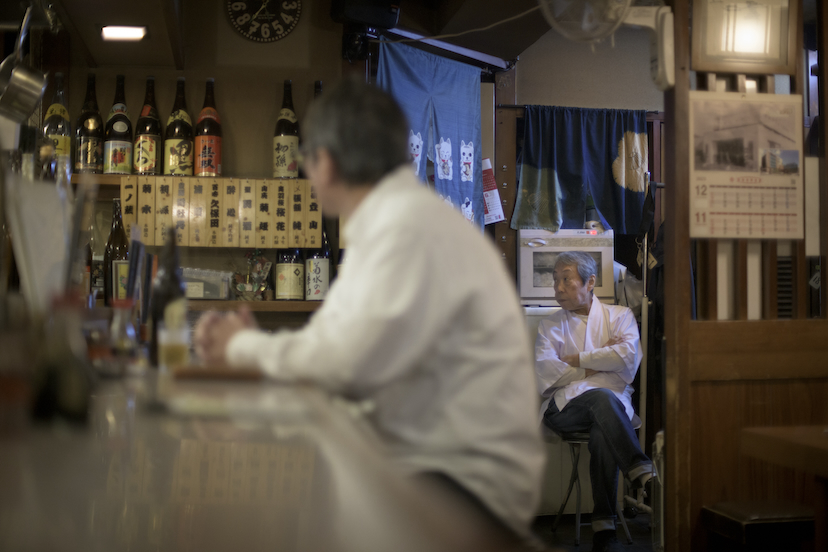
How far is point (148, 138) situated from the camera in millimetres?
3461

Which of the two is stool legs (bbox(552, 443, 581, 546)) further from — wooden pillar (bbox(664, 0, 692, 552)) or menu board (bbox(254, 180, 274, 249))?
menu board (bbox(254, 180, 274, 249))

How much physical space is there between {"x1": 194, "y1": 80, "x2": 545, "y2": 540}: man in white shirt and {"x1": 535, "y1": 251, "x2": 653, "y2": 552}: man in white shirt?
236 centimetres

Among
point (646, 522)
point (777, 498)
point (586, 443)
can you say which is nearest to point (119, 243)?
point (586, 443)

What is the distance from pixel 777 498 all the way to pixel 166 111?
3343 millimetres

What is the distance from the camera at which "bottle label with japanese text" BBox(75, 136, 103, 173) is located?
3.42 meters

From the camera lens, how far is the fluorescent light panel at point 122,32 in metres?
3.19

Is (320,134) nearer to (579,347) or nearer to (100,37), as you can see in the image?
(100,37)

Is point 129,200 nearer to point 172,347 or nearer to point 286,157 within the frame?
point 286,157

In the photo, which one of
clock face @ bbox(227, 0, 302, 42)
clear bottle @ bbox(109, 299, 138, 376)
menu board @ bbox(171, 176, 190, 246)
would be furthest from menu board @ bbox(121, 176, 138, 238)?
clear bottle @ bbox(109, 299, 138, 376)

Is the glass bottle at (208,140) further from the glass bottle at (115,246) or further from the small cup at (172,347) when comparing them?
the small cup at (172,347)

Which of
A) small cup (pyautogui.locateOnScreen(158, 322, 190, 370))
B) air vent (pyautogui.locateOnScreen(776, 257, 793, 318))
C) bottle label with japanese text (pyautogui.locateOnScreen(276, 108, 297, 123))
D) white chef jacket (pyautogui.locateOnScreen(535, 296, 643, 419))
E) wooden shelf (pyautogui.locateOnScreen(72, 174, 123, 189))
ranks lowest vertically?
white chef jacket (pyautogui.locateOnScreen(535, 296, 643, 419))

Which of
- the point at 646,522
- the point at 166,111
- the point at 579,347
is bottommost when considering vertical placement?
the point at 646,522

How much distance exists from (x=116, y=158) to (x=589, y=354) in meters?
2.66

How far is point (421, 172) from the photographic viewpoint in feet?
12.3
